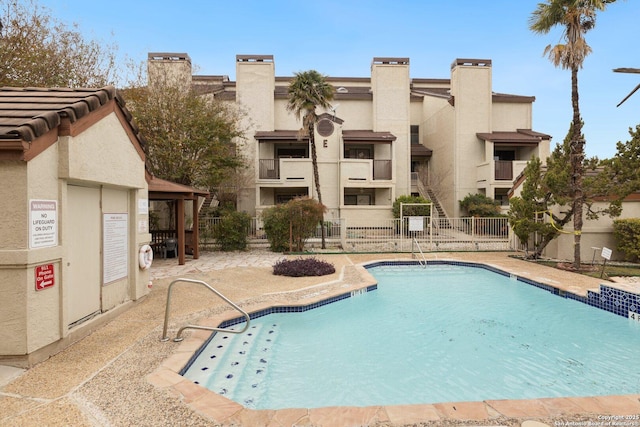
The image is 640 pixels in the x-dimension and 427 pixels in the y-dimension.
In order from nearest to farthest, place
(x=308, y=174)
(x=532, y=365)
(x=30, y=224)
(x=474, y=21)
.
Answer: (x=30, y=224) → (x=532, y=365) → (x=474, y=21) → (x=308, y=174)

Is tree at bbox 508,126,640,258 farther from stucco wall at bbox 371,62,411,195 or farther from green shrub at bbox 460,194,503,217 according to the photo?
stucco wall at bbox 371,62,411,195

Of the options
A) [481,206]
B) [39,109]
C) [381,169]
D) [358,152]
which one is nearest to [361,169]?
[381,169]

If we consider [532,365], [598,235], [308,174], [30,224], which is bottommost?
[532,365]

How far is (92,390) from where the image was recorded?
11.4 feet

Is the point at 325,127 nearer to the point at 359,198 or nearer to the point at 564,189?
the point at 359,198

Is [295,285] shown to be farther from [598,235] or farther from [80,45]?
[80,45]

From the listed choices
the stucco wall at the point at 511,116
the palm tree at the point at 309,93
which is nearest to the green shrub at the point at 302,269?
the palm tree at the point at 309,93

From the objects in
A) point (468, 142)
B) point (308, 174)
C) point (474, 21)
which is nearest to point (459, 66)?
point (468, 142)

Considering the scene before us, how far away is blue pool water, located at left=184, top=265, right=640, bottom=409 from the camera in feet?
14.0

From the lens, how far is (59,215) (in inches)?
176

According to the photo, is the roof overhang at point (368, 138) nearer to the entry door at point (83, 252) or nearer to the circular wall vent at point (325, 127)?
the circular wall vent at point (325, 127)

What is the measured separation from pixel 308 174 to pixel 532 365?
691 inches

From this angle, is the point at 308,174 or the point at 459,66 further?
the point at 459,66

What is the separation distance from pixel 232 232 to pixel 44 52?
10.1 metres
